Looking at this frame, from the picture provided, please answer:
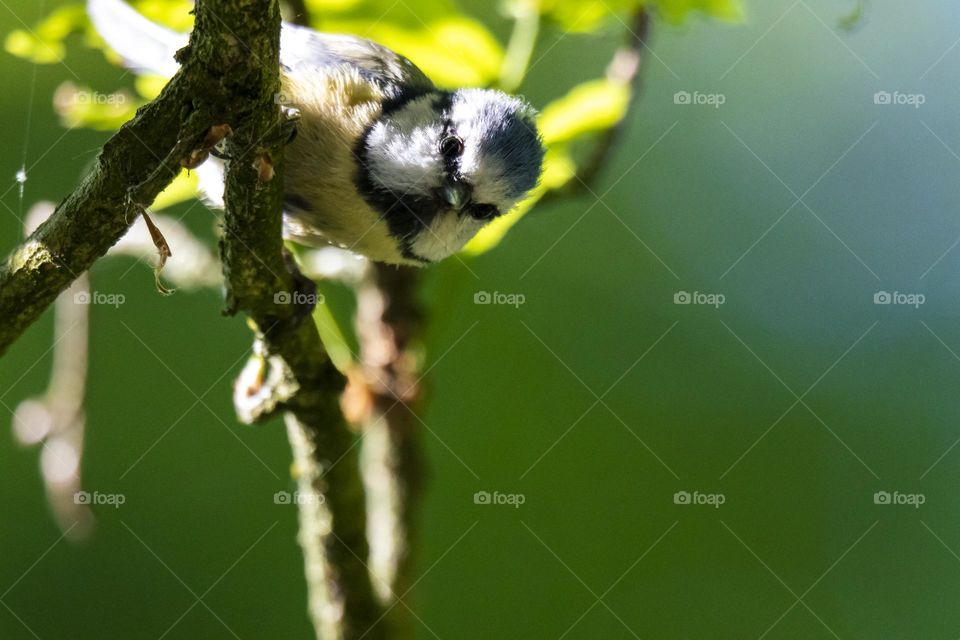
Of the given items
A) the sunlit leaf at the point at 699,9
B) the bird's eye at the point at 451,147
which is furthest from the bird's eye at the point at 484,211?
the sunlit leaf at the point at 699,9

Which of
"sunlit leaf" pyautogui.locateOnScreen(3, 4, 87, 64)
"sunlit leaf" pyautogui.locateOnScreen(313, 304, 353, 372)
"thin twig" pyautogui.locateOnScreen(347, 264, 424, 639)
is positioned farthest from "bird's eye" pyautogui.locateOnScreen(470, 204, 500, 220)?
"sunlit leaf" pyautogui.locateOnScreen(3, 4, 87, 64)

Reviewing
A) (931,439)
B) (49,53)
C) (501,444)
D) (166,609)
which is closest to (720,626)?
(501,444)

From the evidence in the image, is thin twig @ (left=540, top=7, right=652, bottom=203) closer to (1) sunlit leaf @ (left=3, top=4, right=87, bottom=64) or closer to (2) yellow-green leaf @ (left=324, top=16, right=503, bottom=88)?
(2) yellow-green leaf @ (left=324, top=16, right=503, bottom=88)

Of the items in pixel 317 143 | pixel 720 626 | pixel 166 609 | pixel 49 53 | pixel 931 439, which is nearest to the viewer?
pixel 49 53

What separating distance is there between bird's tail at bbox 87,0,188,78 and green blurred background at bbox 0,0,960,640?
69 centimetres

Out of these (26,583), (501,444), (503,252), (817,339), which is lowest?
(26,583)

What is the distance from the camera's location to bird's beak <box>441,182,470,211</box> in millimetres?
1875

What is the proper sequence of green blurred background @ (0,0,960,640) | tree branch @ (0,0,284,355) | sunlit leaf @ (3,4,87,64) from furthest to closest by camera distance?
green blurred background @ (0,0,960,640)
sunlit leaf @ (3,4,87,64)
tree branch @ (0,0,284,355)

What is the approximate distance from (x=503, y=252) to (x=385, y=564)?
1.33 m

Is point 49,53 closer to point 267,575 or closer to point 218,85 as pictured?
point 218,85

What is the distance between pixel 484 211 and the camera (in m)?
1.95

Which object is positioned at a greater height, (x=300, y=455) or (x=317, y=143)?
(x=317, y=143)

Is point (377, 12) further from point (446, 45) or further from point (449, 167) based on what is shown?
point (449, 167)

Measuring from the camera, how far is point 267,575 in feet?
10.5
